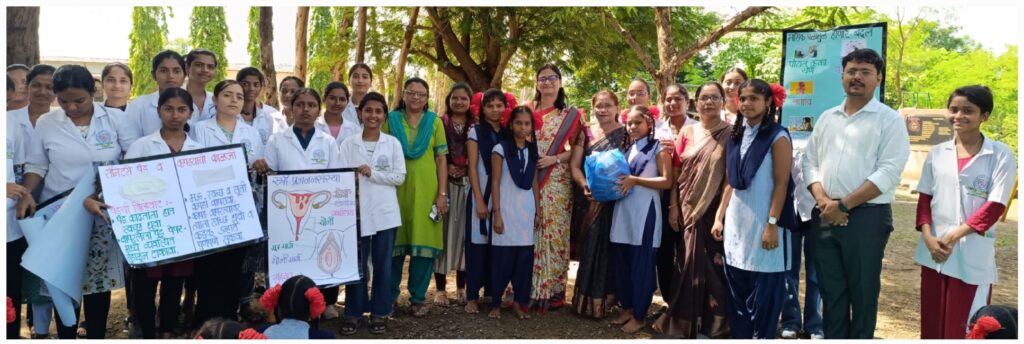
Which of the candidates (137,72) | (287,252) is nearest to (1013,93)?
(287,252)

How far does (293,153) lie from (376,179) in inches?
20.6

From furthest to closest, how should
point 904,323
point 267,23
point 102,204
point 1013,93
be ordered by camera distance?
1. point 1013,93
2. point 267,23
3. point 904,323
4. point 102,204

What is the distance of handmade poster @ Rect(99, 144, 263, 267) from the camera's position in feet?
12.2

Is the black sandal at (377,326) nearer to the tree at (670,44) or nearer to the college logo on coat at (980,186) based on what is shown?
the college logo on coat at (980,186)

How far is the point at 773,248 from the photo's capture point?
3.87 meters

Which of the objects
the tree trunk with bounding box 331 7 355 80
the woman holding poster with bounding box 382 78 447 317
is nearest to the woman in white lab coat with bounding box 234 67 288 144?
the woman holding poster with bounding box 382 78 447 317

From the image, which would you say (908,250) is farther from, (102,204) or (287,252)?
(102,204)

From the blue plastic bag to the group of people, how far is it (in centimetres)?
6

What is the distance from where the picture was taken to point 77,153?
12.8 feet

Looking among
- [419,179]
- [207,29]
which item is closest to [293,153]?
[419,179]

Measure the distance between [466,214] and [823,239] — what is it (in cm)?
233

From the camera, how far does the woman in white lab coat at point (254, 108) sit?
4.89m

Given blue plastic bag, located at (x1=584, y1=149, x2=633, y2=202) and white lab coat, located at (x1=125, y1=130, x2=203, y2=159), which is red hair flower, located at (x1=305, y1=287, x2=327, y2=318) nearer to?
white lab coat, located at (x1=125, y1=130, x2=203, y2=159)

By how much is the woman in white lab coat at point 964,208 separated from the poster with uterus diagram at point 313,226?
10.6 feet
